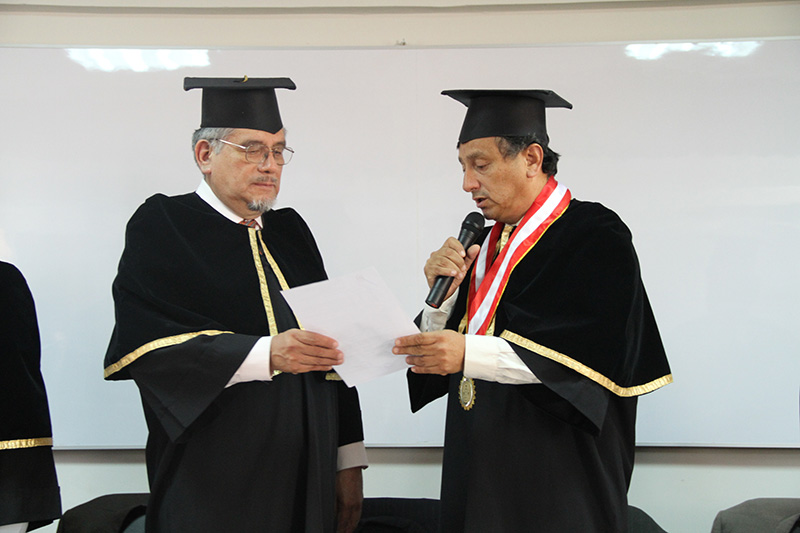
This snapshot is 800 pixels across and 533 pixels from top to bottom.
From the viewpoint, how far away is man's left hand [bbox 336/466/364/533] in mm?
2799

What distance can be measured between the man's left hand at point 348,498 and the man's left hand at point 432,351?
0.74 m

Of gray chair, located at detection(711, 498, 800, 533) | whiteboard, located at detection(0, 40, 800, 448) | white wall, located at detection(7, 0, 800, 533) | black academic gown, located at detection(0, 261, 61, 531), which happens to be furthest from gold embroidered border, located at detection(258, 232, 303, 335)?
gray chair, located at detection(711, 498, 800, 533)

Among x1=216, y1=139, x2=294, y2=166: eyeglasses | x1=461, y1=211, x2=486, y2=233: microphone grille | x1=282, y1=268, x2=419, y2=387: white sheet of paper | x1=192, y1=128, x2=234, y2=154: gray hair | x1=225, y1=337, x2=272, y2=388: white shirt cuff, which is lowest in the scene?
x1=225, y1=337, x2=272, y2=388: white shirt cuff

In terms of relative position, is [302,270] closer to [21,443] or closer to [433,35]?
[21,443]

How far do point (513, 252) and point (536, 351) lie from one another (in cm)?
41

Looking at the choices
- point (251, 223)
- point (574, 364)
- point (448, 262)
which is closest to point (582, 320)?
point (574, 364)

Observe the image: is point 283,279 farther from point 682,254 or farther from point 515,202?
point 682,254

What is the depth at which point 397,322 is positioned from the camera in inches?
87.6

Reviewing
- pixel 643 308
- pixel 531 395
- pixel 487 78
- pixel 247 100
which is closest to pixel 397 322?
pixel 531 395

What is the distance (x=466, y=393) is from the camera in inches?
100

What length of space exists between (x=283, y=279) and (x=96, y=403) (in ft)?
5.67

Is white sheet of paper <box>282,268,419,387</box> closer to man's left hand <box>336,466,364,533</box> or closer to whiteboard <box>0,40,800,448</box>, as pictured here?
man's left hand <box>336,466,364,533</box>

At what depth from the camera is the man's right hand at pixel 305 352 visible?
2.24m

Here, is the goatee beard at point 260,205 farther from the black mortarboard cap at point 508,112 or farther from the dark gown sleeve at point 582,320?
the dark gown sleeve at point 582,320
